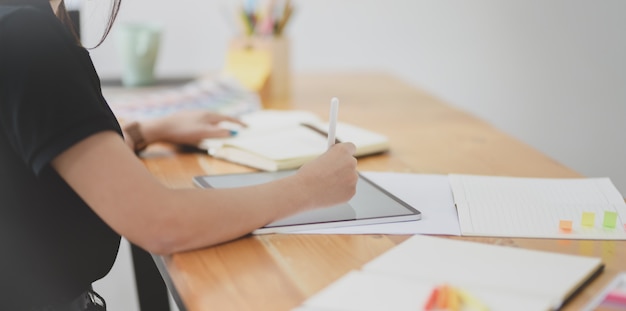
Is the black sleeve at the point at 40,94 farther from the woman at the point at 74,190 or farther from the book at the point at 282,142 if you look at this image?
the book at the point at 282,142

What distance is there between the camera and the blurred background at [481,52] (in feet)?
7.81

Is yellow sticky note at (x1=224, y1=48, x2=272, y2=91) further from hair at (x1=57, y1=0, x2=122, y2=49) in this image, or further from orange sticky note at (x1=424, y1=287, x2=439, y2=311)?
orange sticky note at (x1=424, y1=287, x2=439, y2=311)

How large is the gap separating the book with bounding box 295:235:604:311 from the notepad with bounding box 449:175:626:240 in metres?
0.09

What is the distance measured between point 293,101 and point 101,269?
0.94 meters

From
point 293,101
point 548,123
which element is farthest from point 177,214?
point 548,123

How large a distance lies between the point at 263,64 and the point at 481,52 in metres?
1.00

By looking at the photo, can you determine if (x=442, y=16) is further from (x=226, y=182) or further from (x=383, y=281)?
(x=383, y=281)

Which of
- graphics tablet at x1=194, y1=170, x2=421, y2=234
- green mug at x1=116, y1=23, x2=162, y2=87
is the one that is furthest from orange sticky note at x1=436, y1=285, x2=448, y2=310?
green mug at x1=116, y1=23, x2=162, y2=87

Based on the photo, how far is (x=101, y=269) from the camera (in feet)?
3.27

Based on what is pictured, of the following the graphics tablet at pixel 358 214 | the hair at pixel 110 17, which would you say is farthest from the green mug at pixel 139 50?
the graphics tablet at pixel 358 214

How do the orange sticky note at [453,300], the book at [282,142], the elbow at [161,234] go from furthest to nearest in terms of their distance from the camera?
the book at [282,142] < the elbow at [161,234] < the orange sticky note at [453,300]

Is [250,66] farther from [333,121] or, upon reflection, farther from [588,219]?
[588,219]

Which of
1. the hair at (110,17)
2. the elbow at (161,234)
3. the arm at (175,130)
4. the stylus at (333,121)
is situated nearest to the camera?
the elbow at (161,234)

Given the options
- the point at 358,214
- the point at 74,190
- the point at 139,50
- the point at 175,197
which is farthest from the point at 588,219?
the point at 139,50
